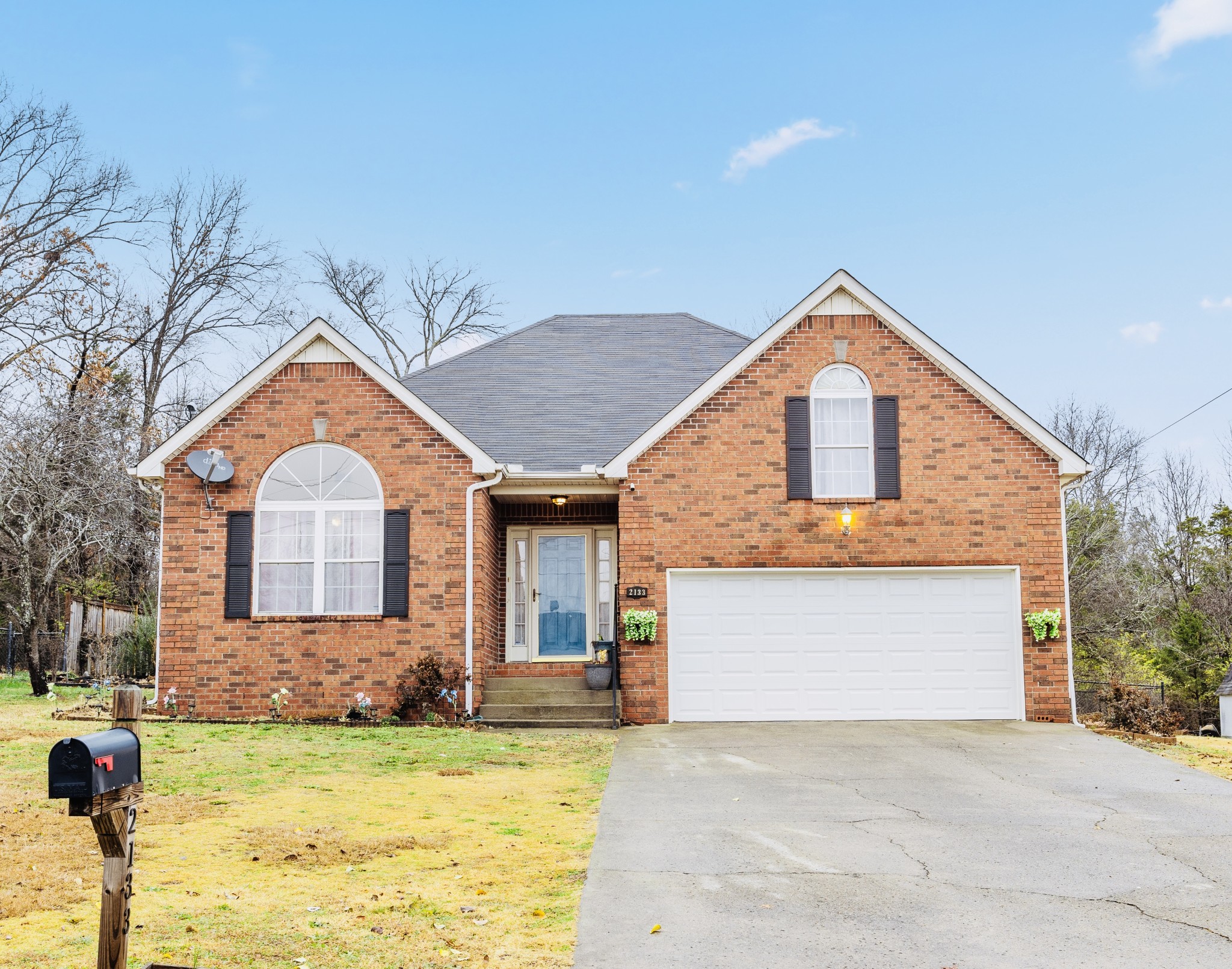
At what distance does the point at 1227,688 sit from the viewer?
1798 centimetres

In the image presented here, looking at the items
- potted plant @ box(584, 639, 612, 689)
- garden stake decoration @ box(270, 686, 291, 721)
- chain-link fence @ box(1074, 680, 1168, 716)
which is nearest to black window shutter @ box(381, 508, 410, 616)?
garden stake decoration @ box(270, 686, 291, 721)

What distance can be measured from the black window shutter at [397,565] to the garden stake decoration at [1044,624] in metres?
7.84

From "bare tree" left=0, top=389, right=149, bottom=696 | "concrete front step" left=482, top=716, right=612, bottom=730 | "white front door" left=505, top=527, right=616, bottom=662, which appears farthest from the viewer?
"bare tree" left=0, top=389, right=149, bottom=696

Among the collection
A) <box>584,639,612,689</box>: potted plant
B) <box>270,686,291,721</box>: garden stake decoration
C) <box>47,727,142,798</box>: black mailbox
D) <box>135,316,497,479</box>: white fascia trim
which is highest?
<box>135,316,497,479</box>: white fascia trim

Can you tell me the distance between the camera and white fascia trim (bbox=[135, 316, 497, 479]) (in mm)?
13641

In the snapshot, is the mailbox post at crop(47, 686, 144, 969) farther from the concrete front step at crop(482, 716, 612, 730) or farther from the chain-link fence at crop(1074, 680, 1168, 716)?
the chain-link fence at crop(1074, 680, 1168, 716)

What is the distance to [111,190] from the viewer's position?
25234mm

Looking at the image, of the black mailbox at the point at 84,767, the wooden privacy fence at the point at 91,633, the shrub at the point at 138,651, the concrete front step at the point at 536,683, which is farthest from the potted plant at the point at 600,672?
the black mailbox at the point at 84,767

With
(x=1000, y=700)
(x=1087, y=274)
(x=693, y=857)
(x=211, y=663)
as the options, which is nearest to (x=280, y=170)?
(x=211, y=663)

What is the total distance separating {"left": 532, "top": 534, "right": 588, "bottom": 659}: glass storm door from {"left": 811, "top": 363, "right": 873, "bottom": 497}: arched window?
12.6 ft

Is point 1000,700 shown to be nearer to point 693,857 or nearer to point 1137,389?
point 693,857

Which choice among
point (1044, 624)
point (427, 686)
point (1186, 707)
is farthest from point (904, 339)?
point (1186, 707)

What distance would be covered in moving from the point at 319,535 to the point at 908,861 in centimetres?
926

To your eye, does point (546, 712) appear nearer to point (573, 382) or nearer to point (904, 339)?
point (573, 382)
